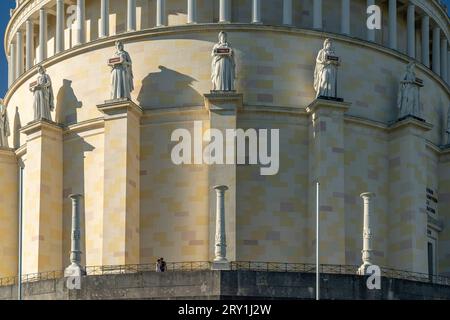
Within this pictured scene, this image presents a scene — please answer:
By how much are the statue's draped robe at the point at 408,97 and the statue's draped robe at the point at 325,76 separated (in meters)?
3.56

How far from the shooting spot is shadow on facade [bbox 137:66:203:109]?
54.1 m

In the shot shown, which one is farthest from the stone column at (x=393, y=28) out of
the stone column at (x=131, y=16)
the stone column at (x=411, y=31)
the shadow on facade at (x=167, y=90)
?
the stone column at (x=131, y=16)

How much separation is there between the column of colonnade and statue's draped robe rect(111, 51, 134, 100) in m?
2.21

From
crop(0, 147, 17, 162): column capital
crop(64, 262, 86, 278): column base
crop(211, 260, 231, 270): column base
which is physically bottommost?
crop(64, 262, 86, 278): column base

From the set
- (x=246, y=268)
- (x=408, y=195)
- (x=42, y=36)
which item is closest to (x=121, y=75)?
(x=42, y=36)

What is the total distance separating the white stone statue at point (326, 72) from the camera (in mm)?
53469

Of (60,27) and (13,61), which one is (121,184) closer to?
(60,27)

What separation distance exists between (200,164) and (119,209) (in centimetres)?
357

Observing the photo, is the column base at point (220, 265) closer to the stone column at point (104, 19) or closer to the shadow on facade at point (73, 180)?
the shadow on facade at point (73, 180)

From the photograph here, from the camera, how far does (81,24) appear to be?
186 feet

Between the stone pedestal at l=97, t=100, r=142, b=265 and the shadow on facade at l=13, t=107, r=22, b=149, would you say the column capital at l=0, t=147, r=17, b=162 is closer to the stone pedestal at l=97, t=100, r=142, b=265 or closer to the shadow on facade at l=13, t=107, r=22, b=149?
the shadow on facade at l=13, t=107, r=22, b=149

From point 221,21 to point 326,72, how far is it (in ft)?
15.3

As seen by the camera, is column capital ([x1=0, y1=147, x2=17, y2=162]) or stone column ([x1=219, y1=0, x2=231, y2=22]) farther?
column capital ([x1=0, y1=147, x2=17, y2=162])

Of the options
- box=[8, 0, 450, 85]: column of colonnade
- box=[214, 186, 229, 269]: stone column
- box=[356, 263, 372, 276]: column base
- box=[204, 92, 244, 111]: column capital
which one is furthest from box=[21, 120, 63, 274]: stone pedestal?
box=[356, 263, 372, 276]: column base
